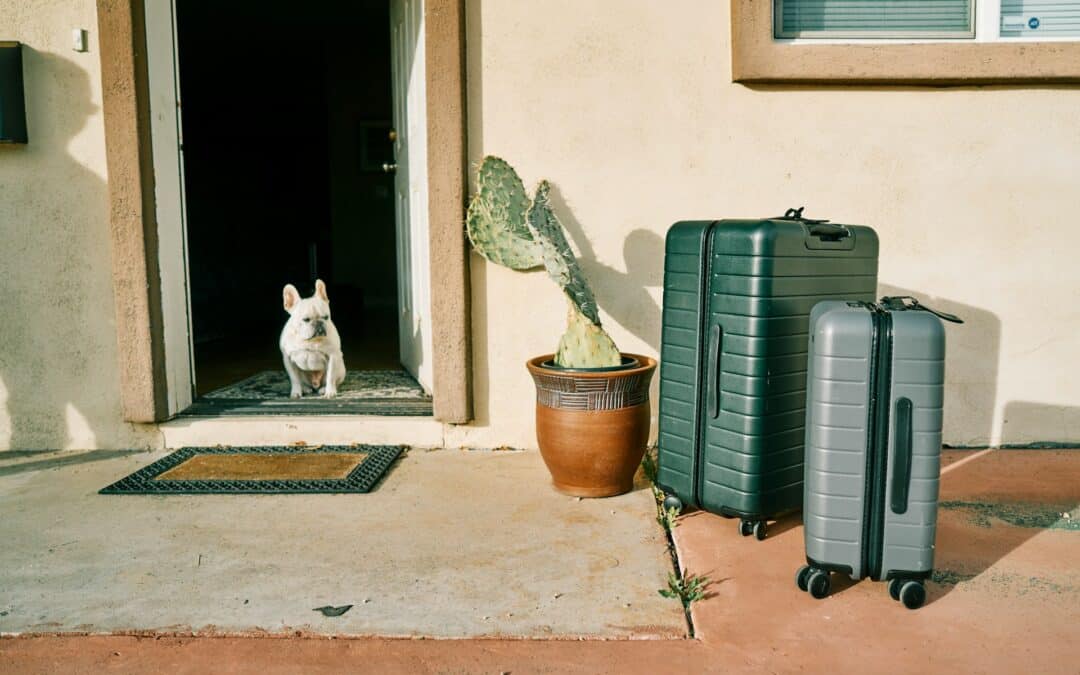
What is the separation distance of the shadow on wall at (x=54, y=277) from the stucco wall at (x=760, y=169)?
167 centimetres

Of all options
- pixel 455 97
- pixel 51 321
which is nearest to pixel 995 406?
pixel 455 97

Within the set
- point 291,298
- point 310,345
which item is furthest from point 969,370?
point 291,298

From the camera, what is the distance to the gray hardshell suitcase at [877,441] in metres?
2.14

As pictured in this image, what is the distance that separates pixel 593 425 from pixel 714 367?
573 millimetres

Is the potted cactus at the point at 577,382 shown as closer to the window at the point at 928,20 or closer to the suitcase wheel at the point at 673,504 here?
the suitcase wheel at the point at 673,504

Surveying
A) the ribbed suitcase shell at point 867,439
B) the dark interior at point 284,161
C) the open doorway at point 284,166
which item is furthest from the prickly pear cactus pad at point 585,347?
the dark interior at point 284,161

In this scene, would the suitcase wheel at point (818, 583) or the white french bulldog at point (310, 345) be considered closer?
the suitcase wheel at point (818, 583)

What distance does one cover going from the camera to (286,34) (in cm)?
903

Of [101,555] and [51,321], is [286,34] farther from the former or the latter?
[101,555]

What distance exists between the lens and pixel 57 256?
370 centimetres

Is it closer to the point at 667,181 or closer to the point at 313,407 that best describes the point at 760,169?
the point at 667,181

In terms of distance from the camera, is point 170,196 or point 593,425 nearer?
point 593,425

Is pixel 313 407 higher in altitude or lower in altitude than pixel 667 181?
lower

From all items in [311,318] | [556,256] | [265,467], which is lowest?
[265,467]
